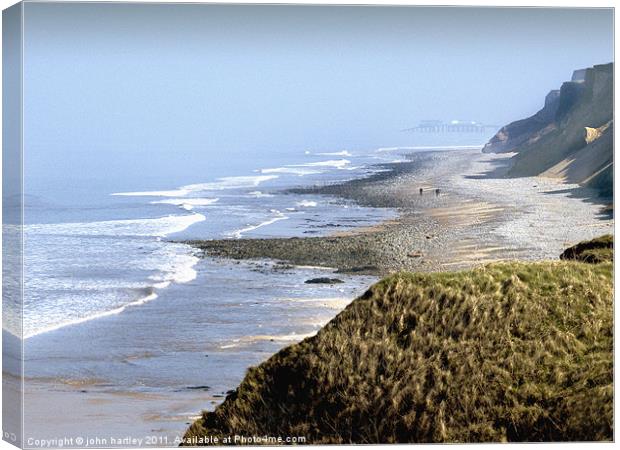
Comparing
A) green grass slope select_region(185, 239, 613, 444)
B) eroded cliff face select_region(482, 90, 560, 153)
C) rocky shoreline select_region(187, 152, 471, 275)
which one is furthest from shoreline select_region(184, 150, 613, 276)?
green grass slope select_region(185, 239, 613, 444)

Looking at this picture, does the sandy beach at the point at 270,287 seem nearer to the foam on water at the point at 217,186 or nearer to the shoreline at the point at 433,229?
the shoreline at the point at 433,229

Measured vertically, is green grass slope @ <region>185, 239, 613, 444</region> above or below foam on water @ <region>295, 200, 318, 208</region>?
below

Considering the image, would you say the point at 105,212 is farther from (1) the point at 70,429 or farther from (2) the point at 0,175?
(1) the point at 70,429

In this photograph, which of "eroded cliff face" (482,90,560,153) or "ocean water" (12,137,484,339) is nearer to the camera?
"ocean water" (12,137,484,339)

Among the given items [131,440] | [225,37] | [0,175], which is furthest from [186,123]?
[131,440]

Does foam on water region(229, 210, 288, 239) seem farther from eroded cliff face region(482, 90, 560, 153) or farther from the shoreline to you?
eroded cliff face region(482, 90, 560, 153)

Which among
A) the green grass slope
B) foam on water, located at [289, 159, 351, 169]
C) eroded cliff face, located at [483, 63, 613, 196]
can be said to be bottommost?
the green grass slope

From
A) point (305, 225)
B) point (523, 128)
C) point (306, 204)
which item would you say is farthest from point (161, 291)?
point (523, 128)

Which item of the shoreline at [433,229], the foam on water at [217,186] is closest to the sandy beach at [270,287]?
the shoreline at [433,229]
